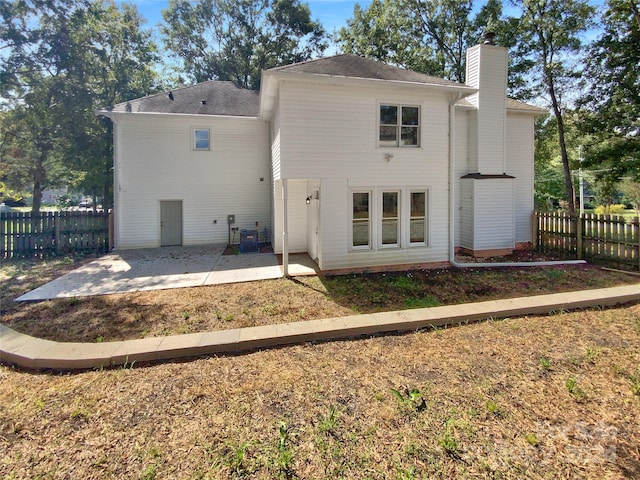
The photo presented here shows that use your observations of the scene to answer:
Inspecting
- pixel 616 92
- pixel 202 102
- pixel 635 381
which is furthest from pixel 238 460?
pixel 616 92

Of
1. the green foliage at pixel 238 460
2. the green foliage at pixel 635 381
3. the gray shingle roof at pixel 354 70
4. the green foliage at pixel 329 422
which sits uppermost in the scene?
the gray shingle roof at pixel 354 70

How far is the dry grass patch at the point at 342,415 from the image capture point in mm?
2523

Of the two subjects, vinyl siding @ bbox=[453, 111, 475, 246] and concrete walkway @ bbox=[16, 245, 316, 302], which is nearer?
concrete walkway @ bbox=[16, 245, 316, 302]

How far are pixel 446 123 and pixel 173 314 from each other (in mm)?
8288

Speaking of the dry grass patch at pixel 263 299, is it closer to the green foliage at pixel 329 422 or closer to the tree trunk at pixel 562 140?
the green foliage at pixel 329 422

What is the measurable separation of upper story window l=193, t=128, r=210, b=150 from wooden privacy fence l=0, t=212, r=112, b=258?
4.34m

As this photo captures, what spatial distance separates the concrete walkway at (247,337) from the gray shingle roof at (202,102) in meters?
10.4

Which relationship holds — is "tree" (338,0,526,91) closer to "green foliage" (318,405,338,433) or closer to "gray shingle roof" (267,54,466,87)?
"gray shingle roof" (267,54,466,87)

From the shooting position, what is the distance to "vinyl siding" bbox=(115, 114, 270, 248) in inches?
499

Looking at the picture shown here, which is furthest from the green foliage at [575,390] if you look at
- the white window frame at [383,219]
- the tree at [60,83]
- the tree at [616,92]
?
the tree at [60,83]

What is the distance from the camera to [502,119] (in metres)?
11.4

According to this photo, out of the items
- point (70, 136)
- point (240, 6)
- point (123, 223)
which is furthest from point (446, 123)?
point (240, 6)

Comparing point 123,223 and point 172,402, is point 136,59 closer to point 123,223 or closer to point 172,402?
point 123,223

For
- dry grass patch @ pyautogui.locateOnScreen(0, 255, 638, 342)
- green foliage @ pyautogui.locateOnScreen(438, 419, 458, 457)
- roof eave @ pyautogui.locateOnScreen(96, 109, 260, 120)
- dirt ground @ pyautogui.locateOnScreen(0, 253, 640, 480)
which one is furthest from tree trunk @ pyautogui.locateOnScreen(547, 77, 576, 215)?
green foliage @ pyautogui.locateOnScreen(438, 419, 458, 457)
